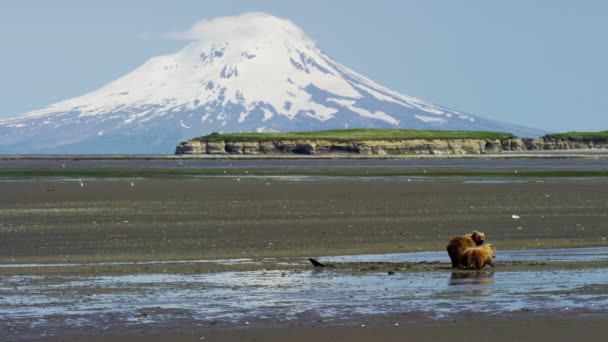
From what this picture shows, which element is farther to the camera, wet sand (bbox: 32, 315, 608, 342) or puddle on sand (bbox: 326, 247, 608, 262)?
puddle on sand (bbox: 326, 247, 608, 262)

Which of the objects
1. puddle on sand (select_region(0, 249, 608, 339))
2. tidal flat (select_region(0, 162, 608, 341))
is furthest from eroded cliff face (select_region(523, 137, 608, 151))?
puddle on sand (select_region(0, 249, 608, 339))

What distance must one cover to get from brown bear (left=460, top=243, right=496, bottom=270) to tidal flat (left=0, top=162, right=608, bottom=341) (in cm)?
43

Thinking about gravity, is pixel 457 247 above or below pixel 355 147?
below

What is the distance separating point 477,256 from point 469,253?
149 millimetres

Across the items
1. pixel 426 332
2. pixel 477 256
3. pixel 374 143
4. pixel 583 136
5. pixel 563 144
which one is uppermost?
pixel 583 136

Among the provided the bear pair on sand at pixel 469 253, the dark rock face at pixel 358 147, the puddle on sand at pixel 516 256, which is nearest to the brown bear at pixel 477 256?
the bear pair on sand at pixel 469 253

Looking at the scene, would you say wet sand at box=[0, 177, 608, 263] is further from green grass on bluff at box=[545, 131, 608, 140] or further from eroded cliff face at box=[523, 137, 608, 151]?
green grass on bluff at box=[545, 131, 608, 140]

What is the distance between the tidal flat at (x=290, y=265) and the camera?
16.3 metres

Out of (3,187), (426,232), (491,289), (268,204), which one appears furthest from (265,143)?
(491,289)

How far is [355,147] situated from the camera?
17288 centimetres

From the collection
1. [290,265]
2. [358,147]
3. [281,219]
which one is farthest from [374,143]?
[290,265]

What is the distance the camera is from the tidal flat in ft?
53.5

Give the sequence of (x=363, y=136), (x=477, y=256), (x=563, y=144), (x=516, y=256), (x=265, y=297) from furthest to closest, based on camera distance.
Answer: (x=563, y=144)
(x=363, y=136)
(x=516, y=256)
(x=477, y=256)
(x=265, y=297)

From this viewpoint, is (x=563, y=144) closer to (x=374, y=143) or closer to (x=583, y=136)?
(x=583, y=136)
